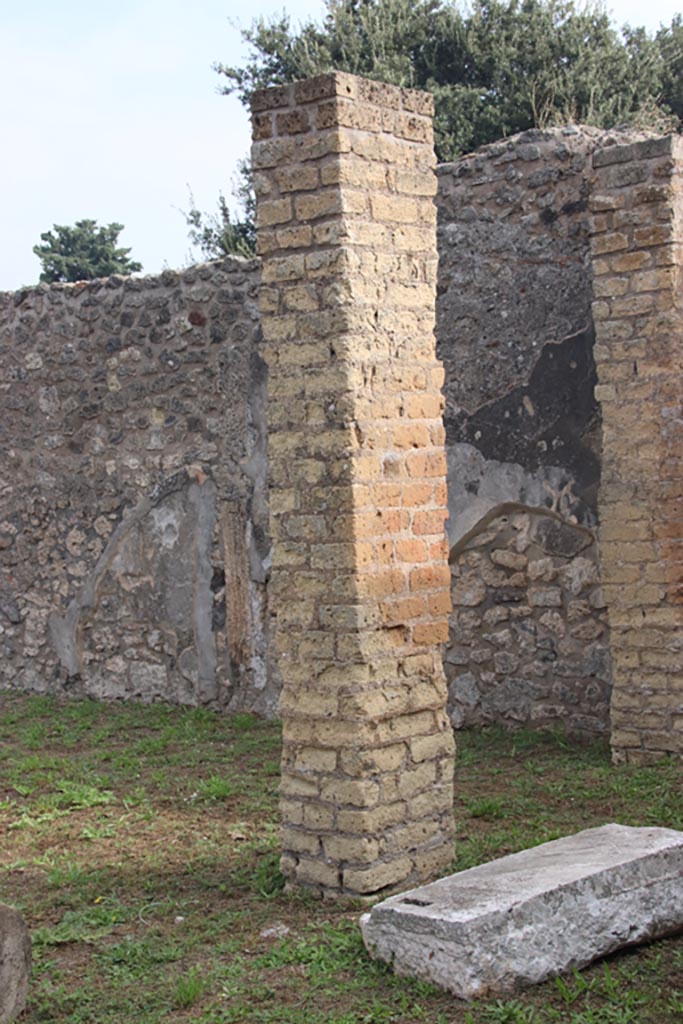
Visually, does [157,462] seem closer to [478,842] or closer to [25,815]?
[25,815]

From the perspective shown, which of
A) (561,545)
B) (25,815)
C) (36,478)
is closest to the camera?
(25,815)

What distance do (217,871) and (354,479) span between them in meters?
1.73

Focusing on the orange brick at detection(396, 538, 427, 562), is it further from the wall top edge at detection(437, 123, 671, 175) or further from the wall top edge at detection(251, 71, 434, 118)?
the wall top edge at detection(437, 123, 671, 175)

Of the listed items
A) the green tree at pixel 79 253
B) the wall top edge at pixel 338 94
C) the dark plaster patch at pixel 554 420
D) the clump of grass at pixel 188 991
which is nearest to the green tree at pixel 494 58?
the green tree at pixel 79 253

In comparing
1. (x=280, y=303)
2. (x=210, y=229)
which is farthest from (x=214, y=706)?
(x=210, y=229)

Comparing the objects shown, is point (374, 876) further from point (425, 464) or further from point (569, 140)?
point (569, 140)

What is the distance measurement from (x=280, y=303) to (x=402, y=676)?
1.41 m

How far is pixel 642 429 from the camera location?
650 cm

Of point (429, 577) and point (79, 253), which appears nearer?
point (429, 577)

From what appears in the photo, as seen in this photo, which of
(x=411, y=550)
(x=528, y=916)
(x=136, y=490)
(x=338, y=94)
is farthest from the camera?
(x=136, y=490)

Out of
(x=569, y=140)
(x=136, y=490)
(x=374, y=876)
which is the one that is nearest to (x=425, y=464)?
(x=374, y=876)

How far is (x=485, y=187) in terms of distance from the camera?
24.6 feet

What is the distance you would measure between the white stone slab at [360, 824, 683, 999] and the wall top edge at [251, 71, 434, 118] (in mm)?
2669

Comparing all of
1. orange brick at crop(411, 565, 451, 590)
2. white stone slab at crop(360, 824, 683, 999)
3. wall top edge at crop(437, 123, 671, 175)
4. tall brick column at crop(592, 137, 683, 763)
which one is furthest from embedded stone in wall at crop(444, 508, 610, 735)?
white stone slab at crop(360, 824, 683, 999)
